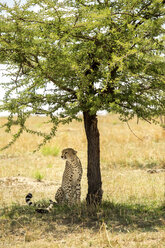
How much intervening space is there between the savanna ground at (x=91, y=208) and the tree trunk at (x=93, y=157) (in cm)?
28

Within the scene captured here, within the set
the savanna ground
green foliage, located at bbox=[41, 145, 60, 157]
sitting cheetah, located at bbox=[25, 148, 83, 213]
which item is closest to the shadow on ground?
the savanna ground

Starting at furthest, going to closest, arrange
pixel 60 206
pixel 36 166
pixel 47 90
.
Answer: pixel 36 166 → pixel 60 206 → pixel 47 90

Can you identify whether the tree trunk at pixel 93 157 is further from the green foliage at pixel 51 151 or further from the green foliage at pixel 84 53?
the green foliage at pixel 51 151

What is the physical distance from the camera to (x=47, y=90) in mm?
7156

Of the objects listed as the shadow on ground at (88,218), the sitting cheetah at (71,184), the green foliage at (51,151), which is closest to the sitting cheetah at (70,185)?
the sitting cheetah at (71,184)

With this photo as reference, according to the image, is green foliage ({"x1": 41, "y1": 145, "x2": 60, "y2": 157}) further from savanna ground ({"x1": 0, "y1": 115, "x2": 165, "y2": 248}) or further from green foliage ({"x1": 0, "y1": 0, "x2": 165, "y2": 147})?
green foliage ({"x1": 0, "y1": 0, "x2": 165, "y2": 147})

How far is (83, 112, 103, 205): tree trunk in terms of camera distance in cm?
760

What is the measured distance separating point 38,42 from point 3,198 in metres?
4.19

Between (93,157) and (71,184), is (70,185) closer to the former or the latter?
(71,184)

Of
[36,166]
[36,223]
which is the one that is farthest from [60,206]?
[36,166]

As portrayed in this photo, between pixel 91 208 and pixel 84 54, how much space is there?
307 centimetres

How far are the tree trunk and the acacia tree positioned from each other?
723mm

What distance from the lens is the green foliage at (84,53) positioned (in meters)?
6.20

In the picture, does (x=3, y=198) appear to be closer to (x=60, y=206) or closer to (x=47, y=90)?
(x=60, y=206)
